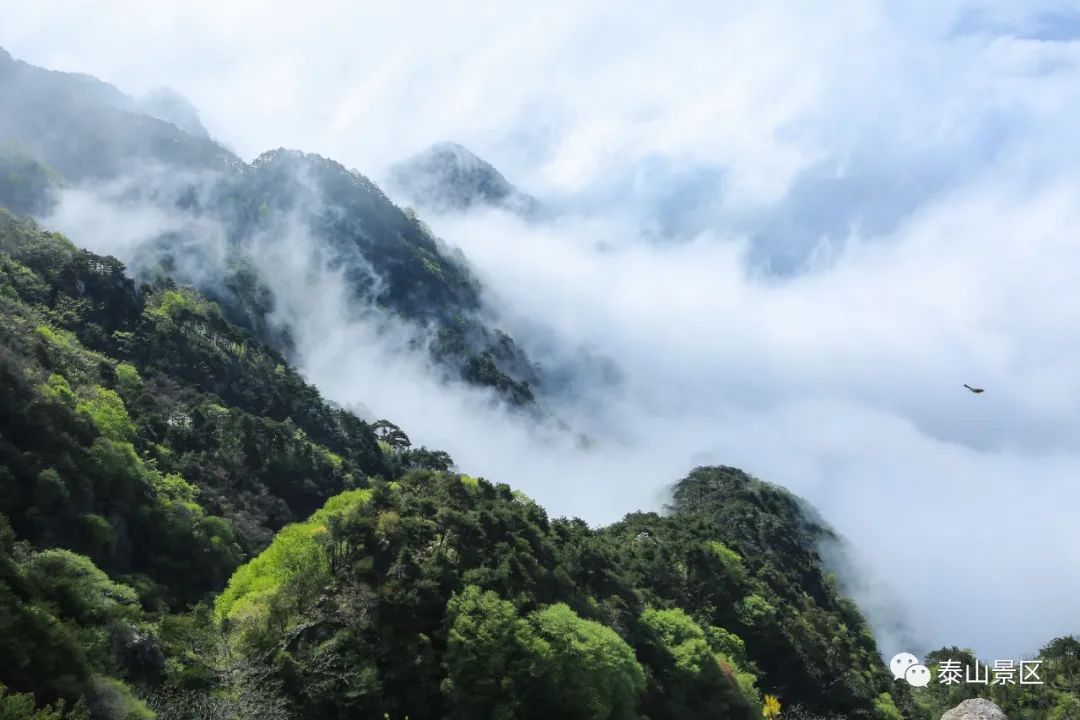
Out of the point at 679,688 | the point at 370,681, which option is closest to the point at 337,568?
the point at 370,681

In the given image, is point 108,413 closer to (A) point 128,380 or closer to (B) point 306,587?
(A) point 128,380

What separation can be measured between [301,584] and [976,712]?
2119 inches

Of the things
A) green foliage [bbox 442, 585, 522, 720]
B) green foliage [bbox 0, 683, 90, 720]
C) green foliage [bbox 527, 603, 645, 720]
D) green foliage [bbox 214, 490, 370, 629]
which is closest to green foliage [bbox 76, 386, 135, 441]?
green foliage [bbox 214, 490, 370, 629]

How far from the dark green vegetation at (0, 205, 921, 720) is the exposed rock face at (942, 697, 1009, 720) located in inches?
487

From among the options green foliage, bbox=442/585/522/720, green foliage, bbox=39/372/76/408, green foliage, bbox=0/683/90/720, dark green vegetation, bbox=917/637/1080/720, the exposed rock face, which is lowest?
green foliage, bbox=0/683/90/720

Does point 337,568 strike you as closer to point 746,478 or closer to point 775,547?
point 775,547

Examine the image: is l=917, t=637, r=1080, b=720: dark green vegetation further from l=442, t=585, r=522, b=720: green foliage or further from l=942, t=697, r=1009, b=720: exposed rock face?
l=442, t=585, r=522, b=720: green foliage

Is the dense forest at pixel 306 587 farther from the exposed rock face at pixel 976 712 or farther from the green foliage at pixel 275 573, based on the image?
the exposed rock face at pixel 976 712

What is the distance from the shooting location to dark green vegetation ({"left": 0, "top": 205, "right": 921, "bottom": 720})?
148ft

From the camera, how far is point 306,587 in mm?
53344

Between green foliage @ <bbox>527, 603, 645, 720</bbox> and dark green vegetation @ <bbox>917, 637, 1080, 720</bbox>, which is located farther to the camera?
dark green vegetation @ <bbox>917, 637, 1080, 720</bbox>

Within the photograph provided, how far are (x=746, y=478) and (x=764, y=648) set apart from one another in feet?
317

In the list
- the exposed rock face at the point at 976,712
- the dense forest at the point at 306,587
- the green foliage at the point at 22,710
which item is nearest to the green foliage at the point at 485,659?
the dense forest at the point at 306,587

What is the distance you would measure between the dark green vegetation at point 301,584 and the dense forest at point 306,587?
0.19 metres
